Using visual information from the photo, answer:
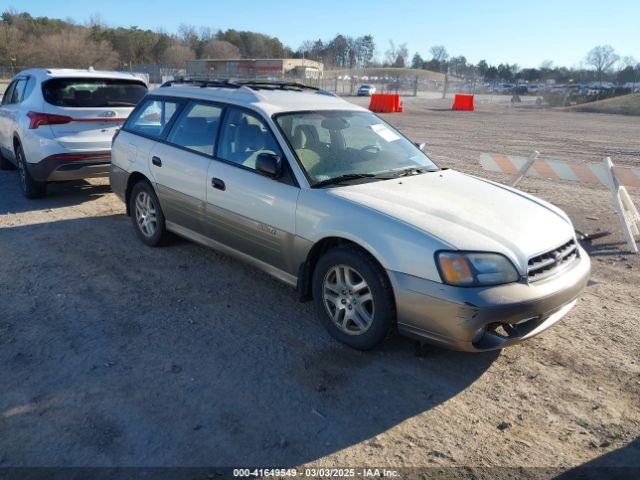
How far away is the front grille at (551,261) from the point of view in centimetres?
339

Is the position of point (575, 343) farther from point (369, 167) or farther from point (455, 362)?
point (369, 167)

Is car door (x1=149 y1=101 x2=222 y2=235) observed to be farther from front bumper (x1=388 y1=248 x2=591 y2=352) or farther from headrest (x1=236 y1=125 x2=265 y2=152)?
front bumper (x1=388 y1=248 x2=591 y2=352)

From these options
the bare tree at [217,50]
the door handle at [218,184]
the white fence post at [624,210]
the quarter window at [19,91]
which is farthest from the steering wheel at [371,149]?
the bare tree at [217,50]

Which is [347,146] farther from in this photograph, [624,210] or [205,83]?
[624,210]

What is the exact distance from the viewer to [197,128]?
16.9ft

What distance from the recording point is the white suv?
7227 mm

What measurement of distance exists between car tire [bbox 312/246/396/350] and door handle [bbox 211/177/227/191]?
127 centimetres

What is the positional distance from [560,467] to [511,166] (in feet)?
17.2

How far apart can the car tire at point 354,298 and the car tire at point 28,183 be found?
18.3 feet

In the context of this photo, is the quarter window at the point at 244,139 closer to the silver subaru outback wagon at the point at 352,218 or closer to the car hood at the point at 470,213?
the silver subaru outback wagon at the point at 352,218

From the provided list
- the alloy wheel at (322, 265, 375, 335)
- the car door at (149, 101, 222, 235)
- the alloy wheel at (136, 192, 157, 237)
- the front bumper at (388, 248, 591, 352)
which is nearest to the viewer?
the front bumper at (388, 248, 591, 352)

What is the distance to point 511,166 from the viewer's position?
729 centimetres

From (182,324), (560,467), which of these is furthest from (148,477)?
(560,467)

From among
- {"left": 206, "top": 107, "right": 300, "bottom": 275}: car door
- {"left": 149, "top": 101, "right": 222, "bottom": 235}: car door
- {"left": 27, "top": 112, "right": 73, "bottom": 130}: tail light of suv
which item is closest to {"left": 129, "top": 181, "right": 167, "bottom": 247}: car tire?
{"left": 149, "top": 101, "right": 222, "bottom": 235}: car door
